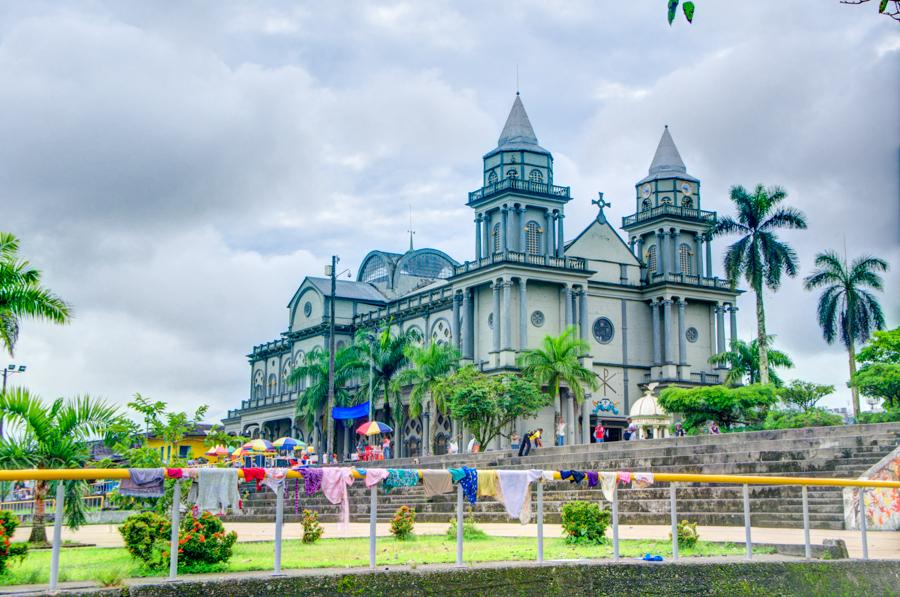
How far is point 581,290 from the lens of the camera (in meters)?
59.1

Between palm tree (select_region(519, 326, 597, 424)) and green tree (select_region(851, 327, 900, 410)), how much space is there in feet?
43.1

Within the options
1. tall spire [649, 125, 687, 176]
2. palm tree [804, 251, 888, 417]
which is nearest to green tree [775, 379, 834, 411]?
palm tree [804, 251, 888, 417]

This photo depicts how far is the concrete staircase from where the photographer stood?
70.5ft

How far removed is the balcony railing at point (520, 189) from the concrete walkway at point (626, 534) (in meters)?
38.8

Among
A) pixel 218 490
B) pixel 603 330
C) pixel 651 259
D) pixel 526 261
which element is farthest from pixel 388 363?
pixel 218 490

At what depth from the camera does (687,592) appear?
1239 cm

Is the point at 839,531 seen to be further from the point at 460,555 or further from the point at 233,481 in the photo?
the point at 233,481

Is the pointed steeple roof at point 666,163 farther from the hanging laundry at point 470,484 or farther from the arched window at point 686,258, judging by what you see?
the hanging laundry at point 470,484

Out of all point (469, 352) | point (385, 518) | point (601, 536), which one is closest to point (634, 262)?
point (469, 352)

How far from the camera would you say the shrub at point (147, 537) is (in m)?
10.4

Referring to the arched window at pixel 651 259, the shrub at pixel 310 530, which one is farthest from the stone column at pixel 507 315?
the shrub at pixel 310 530

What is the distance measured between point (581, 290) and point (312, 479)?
4912 cm

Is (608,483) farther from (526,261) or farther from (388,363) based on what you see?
(388,363)

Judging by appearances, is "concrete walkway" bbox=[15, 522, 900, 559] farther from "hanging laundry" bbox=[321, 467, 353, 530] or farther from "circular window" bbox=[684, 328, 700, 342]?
"circular window" bbox=[684, 328, 700, 342]
